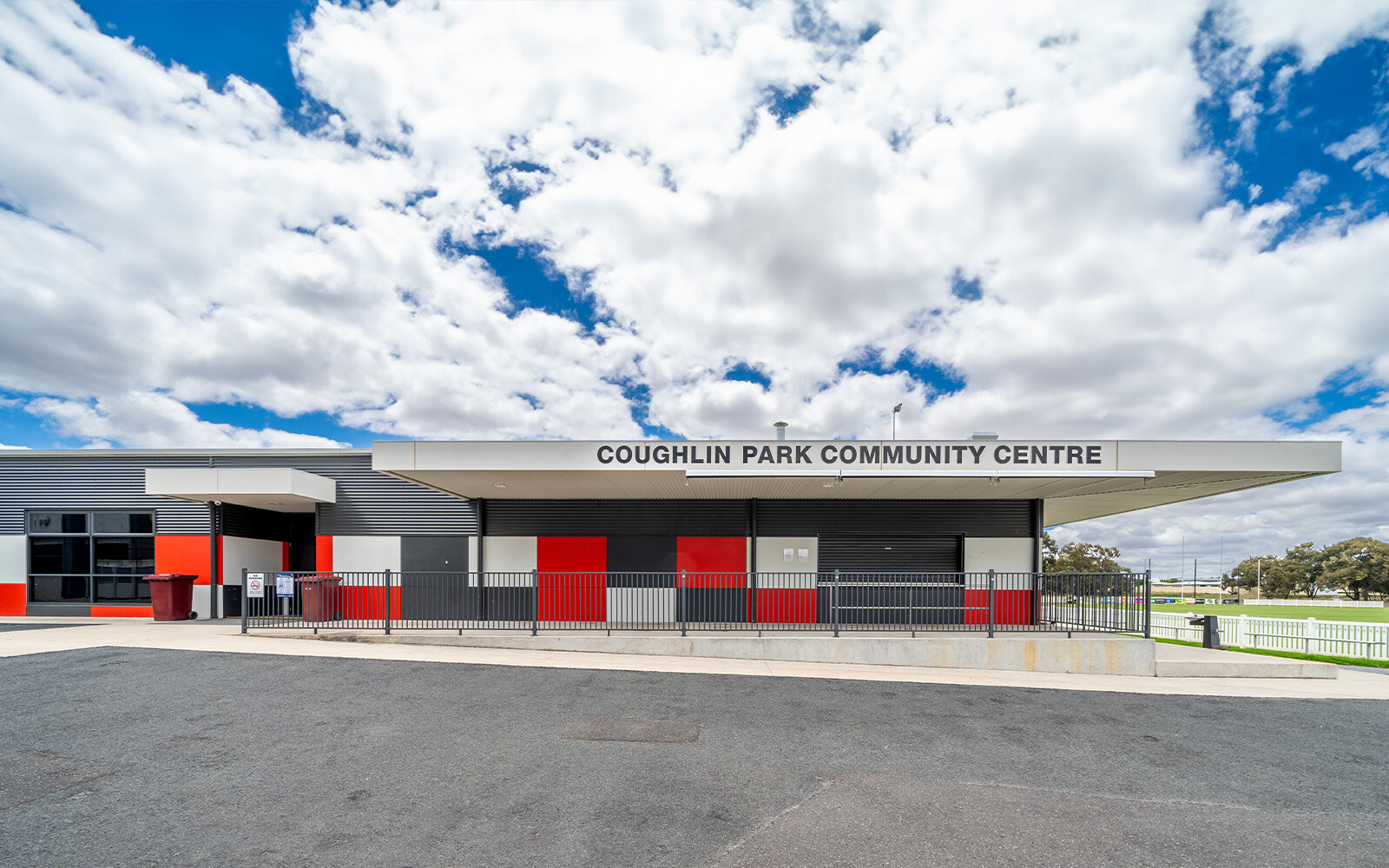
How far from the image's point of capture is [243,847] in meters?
4.29

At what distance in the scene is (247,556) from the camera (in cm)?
1828

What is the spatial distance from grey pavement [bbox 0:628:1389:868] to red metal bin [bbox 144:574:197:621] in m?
7.67

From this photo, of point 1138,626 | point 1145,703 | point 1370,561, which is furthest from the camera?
point 1370,561

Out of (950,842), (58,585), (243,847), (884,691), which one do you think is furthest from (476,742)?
(58,585)

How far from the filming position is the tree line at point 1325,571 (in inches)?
3300

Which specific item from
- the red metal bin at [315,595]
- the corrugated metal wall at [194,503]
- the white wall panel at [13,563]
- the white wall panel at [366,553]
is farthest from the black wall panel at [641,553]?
the white wall panel at [13,563]

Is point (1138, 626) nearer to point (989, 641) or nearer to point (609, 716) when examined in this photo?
point (989, 641)

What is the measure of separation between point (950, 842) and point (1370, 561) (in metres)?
116

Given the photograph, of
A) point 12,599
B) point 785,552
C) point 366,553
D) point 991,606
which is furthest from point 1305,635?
point 12,599

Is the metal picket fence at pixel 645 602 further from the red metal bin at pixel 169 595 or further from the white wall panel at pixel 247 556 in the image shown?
the red metal bin at pixel 169 595

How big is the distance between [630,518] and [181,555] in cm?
1187

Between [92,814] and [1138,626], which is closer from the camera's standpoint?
[92,814]

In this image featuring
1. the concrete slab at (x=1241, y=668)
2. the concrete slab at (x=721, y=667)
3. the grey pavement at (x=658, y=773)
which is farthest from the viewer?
the concrete slab at (x=1241, y=668)

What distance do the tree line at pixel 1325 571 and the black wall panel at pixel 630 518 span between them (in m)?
105
